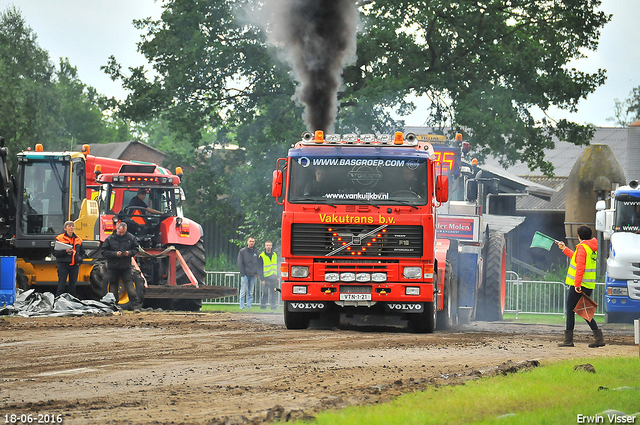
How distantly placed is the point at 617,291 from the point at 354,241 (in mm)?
9000

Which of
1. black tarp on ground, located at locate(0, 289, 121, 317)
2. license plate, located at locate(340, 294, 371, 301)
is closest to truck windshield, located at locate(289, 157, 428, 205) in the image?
license plate, located at locate(340, 294, 371, 301)

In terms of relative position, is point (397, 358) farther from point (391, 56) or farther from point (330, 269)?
point (391, 56)

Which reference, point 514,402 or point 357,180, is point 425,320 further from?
point 514,402

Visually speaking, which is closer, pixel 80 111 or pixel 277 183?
pixel 277 183

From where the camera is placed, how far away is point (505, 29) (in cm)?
3098

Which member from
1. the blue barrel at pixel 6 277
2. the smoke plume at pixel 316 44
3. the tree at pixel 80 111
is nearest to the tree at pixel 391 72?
the smoke plume at pixel 316 44

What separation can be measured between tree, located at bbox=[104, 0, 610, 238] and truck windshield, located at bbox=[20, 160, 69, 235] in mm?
9548

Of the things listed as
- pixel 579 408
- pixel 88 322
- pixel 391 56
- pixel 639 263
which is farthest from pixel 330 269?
pixel 391 56

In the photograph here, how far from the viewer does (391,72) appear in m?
30.5

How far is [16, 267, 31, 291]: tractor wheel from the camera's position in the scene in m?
19.5

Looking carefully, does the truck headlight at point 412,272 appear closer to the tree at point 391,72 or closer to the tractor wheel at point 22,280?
the tractor wheel at point 22,280

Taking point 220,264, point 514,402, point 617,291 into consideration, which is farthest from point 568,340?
point 220,264

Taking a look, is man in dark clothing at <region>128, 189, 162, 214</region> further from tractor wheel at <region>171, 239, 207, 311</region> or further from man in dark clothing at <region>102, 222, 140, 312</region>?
man in dark clothing at <region>102, 222, 140, 312</region>

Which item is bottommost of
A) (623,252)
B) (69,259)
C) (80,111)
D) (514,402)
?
(514,402)
